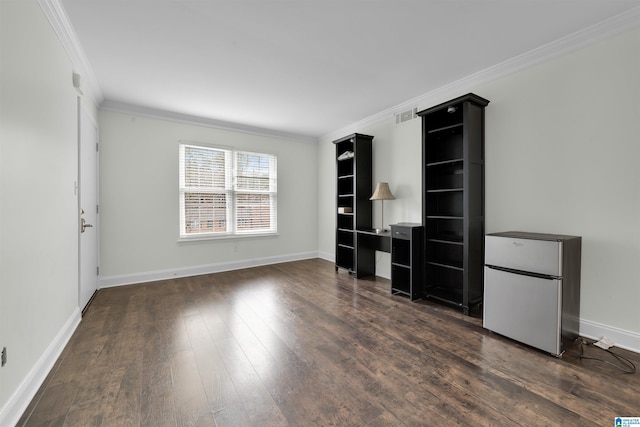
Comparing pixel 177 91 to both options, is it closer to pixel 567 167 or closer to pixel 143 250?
pixel 143 250

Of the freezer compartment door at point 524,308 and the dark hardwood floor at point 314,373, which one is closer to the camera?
the dark hardwood floor at point 314,373

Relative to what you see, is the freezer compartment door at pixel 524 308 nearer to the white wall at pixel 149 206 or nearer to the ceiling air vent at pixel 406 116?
the ceiling air vent at pixel 406 116

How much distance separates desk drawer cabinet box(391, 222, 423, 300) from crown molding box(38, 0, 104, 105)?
3717 millimetres

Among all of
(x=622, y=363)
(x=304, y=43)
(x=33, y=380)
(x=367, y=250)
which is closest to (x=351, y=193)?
(x=367, y=250)

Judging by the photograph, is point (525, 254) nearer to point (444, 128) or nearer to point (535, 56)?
point (444, 128)

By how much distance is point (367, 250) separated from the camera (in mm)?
4453

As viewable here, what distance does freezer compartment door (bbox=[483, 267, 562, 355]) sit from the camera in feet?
6.86

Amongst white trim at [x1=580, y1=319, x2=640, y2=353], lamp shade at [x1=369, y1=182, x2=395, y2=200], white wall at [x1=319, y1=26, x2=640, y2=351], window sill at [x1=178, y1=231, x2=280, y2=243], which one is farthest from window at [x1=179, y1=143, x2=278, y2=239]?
white trim at [x1=580, y1=319, x2=640, y2=353]

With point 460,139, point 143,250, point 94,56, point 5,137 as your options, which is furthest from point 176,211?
point 460,139

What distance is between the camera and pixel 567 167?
2.47m

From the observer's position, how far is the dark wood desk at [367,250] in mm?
4242

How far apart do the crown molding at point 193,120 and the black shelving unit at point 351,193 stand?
126 cm

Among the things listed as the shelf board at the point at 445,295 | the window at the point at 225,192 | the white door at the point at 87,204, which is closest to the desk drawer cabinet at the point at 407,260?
the shelf board at the point at 445,295

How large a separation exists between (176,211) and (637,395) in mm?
5169
